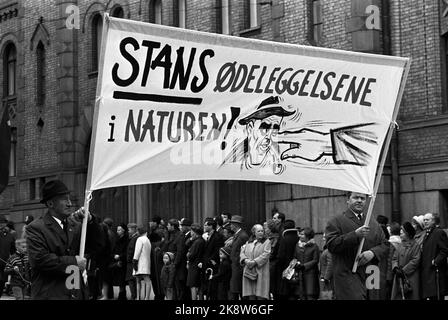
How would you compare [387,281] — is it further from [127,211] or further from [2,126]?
[127,211]

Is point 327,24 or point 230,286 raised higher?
point 327,24

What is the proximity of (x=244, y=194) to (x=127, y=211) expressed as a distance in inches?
204

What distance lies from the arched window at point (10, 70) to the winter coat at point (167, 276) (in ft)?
52.1

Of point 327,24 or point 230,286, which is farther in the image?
point 327,24

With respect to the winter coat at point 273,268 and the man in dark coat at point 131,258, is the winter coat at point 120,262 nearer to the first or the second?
the man in dark coat at point 131,258

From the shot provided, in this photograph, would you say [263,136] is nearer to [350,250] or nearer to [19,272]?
[350,250]

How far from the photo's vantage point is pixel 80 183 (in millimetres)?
31844

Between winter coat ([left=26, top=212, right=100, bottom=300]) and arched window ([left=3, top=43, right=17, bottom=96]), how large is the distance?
28100 millimetres

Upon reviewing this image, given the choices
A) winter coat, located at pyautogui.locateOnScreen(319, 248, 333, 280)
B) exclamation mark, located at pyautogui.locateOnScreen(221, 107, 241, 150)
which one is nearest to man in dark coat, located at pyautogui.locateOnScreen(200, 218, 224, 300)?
winter coat, located at pyautogui.locateOnScreen(319, 248, 333, 280)

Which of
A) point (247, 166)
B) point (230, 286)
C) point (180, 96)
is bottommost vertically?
point (230, 286)

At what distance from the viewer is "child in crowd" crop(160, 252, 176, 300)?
72.7 feet

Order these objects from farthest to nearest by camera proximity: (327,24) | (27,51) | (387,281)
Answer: (27,51), (327,24), (387,281)

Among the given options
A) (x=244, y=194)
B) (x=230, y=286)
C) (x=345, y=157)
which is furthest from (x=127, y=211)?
(x=345, y=157)

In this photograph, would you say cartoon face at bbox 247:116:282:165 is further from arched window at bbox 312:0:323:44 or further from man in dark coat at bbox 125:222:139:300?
arched window at bbox 312:0:323:44
